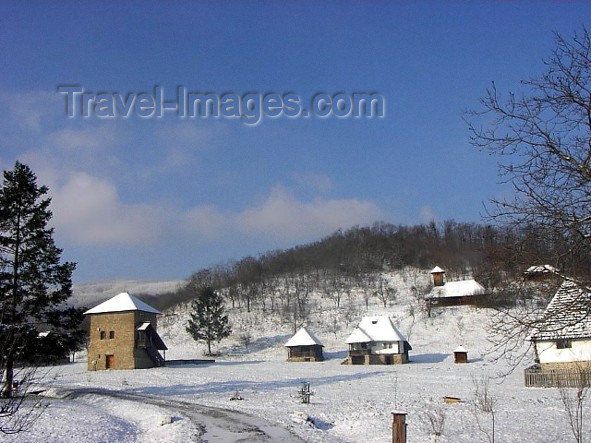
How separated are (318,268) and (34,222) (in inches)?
4302

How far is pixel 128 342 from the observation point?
190 ft


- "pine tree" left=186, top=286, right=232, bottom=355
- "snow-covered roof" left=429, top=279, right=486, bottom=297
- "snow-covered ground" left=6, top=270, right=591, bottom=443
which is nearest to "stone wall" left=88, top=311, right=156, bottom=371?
"snow-covered ground" left=6, top=270, right=591, bottom=443

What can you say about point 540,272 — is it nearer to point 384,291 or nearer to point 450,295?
point 450,295

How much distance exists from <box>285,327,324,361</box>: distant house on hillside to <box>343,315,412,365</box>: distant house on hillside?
5371 millimetres

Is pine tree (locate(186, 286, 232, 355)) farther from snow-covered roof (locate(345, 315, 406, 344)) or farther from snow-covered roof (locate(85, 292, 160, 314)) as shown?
snow-covered roof (locate(345, 315, 406, 344))

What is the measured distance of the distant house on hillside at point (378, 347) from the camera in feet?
210

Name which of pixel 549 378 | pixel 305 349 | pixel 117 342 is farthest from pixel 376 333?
pixel 549 378

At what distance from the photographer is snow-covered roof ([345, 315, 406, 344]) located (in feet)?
212

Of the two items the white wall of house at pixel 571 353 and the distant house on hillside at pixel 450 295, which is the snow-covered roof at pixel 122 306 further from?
the distant house on hillside at pixel 450 295

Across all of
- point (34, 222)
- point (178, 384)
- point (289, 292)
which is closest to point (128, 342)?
point (178, 384)

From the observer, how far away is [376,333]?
6619 cm

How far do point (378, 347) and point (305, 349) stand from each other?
940 cm

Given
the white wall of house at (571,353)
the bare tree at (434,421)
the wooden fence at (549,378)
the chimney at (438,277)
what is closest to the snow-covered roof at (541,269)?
the bare tree at (434,421)

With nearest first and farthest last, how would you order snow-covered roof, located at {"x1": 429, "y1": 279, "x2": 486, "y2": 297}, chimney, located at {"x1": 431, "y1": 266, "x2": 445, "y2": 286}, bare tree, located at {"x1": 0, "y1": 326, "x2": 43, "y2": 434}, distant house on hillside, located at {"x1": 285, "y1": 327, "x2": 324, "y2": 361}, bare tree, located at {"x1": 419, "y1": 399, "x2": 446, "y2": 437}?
1. bare tree, located at {"x1": 0, "y1": 326, "x2": 43, "y2": 434}
2. bare tree, located at {"x1": 419, "y1": 399, "x2": 446, "y2": 437}
3. distant house on hillside, located at {"x1": 285, "y1": 327, "x2": 324, "y2": 361}
4. snow-covered roof, located at {"x1": 429, "y1": 279, "x2": 486, "y2": 297}
5. chimney, located at {"x1": 431, "y1": 266, "x2": 445, "y2": 286}
